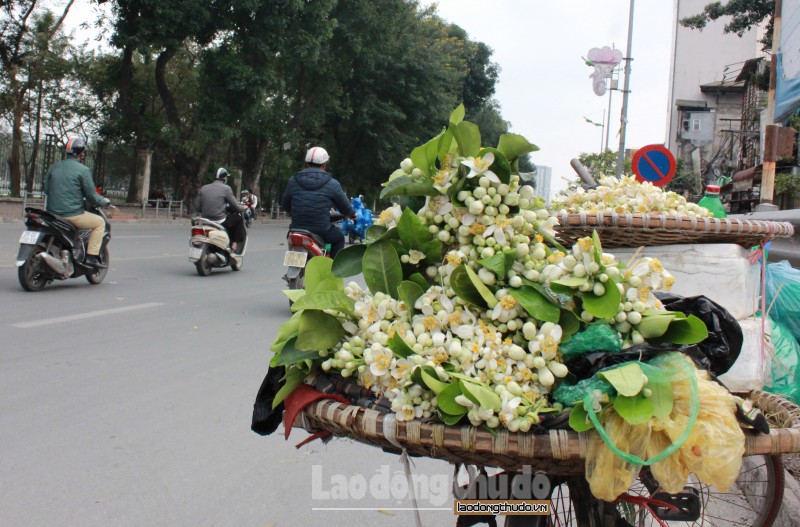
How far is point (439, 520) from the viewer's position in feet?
10.0

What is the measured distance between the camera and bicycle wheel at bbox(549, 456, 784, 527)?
182 cm

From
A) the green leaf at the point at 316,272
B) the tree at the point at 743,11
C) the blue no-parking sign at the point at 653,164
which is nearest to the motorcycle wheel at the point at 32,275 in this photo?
the blue no-parking sign at the point at 653,164

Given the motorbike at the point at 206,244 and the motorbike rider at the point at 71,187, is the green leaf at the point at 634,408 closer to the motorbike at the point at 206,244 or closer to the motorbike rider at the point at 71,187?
the motorbike rider at the point at 71,187

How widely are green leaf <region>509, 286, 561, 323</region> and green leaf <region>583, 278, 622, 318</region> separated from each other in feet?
0.22

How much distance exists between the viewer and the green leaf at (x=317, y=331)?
1.69 meters

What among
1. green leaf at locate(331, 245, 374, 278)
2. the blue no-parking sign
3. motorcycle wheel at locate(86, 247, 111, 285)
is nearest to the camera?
green leaf at locate(331, 245, 374, 278)

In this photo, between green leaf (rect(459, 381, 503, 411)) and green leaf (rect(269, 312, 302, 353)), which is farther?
green leaf (rect(269, 312, 302, 353))

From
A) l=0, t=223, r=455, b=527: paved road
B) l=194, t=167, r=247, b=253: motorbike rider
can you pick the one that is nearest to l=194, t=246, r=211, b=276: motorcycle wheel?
l=194, t=167, r=247, b=253: motorbike rider

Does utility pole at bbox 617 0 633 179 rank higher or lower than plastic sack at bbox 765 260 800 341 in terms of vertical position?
higher

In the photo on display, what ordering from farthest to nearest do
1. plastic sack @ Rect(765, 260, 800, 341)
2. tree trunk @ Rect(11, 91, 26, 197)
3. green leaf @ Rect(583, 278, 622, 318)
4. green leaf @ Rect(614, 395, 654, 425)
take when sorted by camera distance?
1. tree trunk @ Rect(11, 91, 26, 197)
2. plastic sack @ Rect(765, 260, 800, 341)
3. green leaf @ Rect(583, 278, 622, 318)
4. green leaf @ Rect(614, 395, 654, 425)

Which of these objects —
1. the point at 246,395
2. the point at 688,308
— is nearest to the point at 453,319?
the point at 688,308

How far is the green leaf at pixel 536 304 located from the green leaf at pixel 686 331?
20cm

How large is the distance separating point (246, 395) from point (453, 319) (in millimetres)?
3274

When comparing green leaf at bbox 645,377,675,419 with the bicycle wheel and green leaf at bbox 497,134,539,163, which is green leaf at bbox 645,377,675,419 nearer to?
the bicycle wheel
